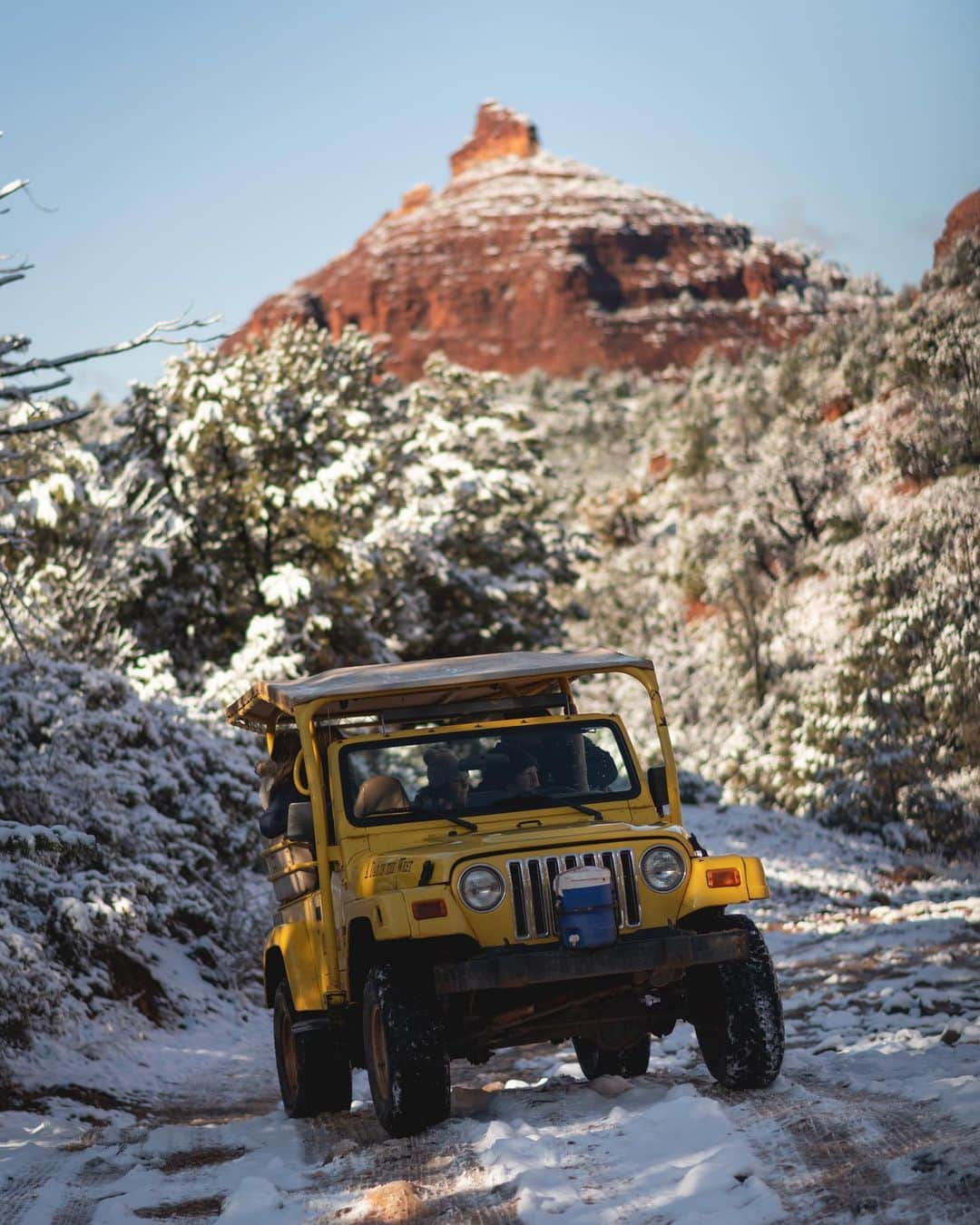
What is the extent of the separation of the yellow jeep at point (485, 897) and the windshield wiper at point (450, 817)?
1 cm

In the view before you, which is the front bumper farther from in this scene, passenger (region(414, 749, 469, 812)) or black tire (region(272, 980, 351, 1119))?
black tire (region(272, 980, 351, 1119))

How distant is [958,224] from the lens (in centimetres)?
3344

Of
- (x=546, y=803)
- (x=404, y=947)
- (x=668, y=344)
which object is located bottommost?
(x=404, y=947)

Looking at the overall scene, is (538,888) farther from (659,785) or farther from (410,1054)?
(659,785)

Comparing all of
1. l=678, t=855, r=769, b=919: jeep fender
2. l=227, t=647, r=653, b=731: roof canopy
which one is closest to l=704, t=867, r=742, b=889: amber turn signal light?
Result: l=678, t=855, r=769, b=919: jeep fender

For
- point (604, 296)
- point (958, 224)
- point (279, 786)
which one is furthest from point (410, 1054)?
point (604, 296)

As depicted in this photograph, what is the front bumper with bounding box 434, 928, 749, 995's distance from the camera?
636 cm

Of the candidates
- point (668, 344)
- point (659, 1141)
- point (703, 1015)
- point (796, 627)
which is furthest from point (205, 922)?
point (668, 344)

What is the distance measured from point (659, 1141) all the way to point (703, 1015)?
4.27 feet

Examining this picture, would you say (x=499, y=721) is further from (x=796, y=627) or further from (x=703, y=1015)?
(x=796, y=627)

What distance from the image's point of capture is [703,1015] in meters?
7.02

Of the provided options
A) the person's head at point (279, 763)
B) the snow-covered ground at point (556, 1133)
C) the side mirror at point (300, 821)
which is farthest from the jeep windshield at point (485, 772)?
the snow-covered ground at point (556, 1133)

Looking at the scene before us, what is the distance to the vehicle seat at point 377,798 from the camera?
25.2 feet

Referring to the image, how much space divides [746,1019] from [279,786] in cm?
346
